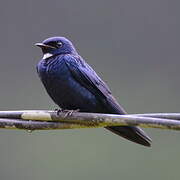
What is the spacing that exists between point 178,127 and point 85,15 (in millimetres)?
6402

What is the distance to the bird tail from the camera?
4.81 meters

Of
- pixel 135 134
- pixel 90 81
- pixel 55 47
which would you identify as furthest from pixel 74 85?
pixel 135 134

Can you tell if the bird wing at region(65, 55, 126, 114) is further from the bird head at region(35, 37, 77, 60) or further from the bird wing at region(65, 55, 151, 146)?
the bird head at region(35, 37, 77, 60)

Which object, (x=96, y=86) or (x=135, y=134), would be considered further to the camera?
(x=96, y=86)

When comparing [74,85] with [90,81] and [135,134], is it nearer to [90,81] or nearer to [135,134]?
[90,81]

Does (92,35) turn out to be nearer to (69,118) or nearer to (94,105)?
(94,105)

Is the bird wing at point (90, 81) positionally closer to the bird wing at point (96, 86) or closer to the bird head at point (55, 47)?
the bird wing at point (96, 86)

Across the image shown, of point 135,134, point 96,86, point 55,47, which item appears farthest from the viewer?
point 55,47

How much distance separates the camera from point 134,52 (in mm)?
10359

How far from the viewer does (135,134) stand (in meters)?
4.88

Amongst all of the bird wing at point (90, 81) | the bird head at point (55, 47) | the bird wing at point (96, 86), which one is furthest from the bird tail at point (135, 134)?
the bird head at point (55, 47)

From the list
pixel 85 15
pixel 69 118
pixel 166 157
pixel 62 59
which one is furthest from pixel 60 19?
pixel 69 118

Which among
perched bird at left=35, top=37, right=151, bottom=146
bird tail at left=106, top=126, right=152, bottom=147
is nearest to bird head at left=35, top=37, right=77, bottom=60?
perched bird at left=35, top=37, right=151, bottom=146

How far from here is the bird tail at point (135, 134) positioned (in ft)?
15.8
